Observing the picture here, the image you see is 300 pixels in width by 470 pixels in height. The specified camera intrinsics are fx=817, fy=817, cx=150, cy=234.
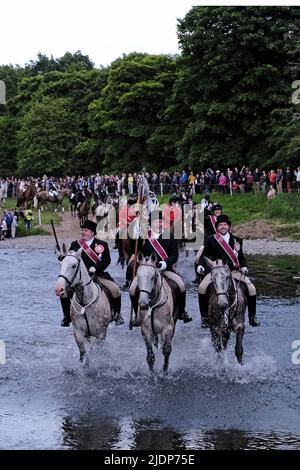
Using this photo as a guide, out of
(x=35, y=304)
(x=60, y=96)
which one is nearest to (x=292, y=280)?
(x=35, y=304)

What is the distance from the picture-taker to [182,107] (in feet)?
216

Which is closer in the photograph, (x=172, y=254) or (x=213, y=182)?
(x=172, y=254)

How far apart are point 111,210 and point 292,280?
45.8 feet

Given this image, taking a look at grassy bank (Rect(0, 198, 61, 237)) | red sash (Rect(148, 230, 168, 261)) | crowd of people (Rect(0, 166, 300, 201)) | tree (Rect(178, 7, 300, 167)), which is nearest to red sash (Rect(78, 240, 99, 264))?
red sash (Rect(148, 230, 168, 261))

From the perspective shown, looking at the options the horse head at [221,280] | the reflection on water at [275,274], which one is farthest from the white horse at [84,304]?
the reflection on water at [275,274]

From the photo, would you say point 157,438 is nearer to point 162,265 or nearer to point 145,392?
point 145,392

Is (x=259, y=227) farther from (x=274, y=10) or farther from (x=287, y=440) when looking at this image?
(x=287, y=440)

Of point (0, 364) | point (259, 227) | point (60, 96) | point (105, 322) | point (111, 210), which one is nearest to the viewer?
point (105, 322)

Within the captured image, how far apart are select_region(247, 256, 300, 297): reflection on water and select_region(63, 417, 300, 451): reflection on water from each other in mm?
13567

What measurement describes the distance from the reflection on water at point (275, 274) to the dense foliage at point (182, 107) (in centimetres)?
1255

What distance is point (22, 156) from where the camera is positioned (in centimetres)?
8462

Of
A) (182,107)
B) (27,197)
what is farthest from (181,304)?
(182,107)

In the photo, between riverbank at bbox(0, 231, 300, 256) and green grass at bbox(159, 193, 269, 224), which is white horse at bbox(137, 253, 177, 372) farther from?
green grass at bbox(159, 193, 269, 224)

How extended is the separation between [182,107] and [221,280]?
5158 centimetres
